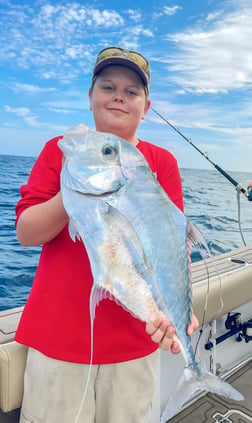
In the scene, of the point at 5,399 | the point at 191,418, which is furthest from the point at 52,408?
the point at 191,418

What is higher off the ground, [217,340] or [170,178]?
[170,178]

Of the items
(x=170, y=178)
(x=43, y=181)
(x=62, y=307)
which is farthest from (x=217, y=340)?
(x=43, y=181)

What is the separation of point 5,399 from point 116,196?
3.37 ft

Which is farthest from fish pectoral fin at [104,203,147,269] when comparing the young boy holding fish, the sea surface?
the sea surface

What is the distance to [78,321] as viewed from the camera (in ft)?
4.54

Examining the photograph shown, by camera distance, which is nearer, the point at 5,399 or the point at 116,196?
the point at 116,196

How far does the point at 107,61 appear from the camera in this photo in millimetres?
1429

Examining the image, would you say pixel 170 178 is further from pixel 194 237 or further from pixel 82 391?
pixel 82 391

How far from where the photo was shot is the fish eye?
43.1 inches

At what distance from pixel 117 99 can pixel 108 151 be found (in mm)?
395

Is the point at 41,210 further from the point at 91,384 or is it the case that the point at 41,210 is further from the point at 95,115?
the point at 91,384

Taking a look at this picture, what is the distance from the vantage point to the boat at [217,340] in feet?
8.00

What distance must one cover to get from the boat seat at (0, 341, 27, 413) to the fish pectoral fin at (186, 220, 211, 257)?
84cm

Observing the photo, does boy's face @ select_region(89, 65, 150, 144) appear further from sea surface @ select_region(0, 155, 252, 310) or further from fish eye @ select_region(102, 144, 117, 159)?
sea surface @ select_region(0, 155, 252, 310)
